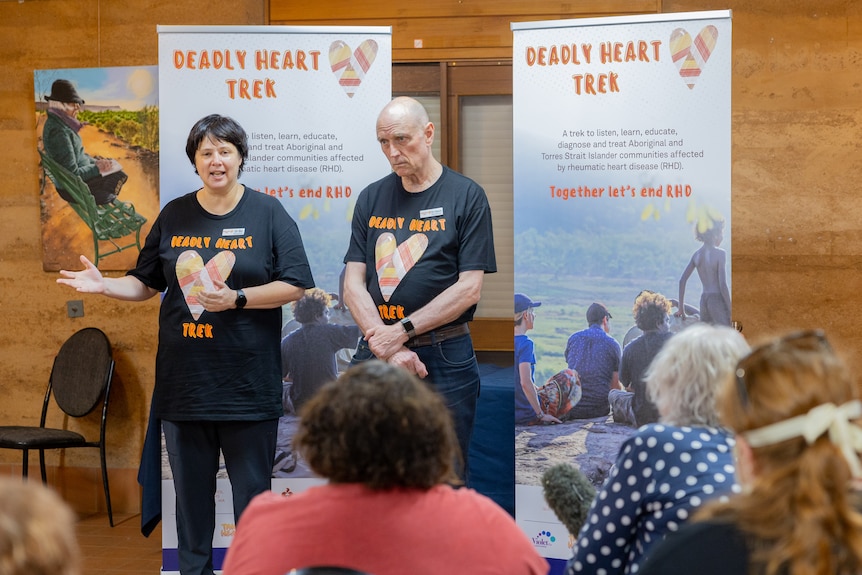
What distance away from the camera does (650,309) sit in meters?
4.18

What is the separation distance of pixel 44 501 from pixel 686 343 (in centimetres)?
140

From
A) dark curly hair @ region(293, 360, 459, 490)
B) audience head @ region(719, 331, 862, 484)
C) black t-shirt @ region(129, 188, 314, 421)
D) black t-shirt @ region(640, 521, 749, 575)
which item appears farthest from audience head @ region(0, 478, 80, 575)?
black t-shirt @ region(129, 188, 314, 421)

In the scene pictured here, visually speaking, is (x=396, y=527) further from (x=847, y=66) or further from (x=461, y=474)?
(x=847, y=66)

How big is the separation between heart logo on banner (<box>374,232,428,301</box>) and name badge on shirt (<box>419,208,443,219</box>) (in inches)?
3.2

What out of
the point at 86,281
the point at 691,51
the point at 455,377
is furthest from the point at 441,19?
the point at 86,281

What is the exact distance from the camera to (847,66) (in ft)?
17.3

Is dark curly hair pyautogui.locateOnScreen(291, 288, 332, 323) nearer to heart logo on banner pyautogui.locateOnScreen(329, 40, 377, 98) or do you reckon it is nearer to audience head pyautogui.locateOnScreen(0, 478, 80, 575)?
heart logo on banner pyautogui.locateOnScreen(329, 40, 377, 98)

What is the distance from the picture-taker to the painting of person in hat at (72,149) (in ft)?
19.2

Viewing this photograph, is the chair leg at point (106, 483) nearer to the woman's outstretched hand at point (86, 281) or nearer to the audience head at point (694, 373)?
the woman's outstretched hand at point (86, 281)

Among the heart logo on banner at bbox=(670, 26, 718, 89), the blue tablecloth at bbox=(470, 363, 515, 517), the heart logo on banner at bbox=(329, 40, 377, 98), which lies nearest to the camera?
the heart logo on banner at bbox=(670, 26, 718, 89)

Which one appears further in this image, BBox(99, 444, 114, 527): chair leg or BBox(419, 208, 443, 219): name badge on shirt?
BBox(99, 444, 114, 527): chair leg

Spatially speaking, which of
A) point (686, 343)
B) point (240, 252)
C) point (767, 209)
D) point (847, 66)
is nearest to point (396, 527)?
point (686, 343)

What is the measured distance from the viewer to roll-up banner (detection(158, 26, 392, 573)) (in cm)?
434

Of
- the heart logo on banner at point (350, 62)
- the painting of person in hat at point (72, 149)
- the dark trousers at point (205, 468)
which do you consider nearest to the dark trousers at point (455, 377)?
the dark trousers at point (205, 468)
